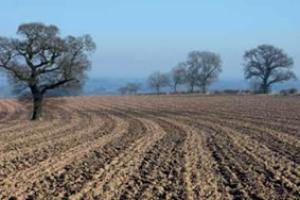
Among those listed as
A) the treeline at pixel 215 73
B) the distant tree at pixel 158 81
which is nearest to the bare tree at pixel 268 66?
the treeline at pixel 215 73

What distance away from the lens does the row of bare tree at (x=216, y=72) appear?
4646 inches

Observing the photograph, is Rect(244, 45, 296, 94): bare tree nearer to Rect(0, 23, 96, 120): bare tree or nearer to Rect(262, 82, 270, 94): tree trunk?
Rect(262, 82, 270, 94): tree trunk

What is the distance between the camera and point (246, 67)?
120250 millimetres

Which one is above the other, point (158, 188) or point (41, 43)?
point (41, 43)

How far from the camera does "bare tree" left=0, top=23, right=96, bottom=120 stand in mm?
50812

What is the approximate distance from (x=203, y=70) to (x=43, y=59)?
100443 millimetres

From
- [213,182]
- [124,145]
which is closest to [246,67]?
[124,145]

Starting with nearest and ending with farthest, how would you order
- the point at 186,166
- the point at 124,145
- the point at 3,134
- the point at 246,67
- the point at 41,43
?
the point at 186,166
the point at 124,145
the point at 3,134
the point at 41,43
the point at 246,67

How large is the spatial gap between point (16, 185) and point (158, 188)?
383 cm

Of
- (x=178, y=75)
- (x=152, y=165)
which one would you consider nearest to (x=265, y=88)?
(x=178, y=75)

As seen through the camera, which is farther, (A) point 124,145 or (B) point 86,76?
(B) point 86,76

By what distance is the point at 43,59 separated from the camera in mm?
51906

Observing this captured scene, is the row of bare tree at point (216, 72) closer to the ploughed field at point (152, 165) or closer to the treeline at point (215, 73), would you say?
the treeline at point (215, 73)

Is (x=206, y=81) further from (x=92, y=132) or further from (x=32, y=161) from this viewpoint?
(x=32, y=161)
